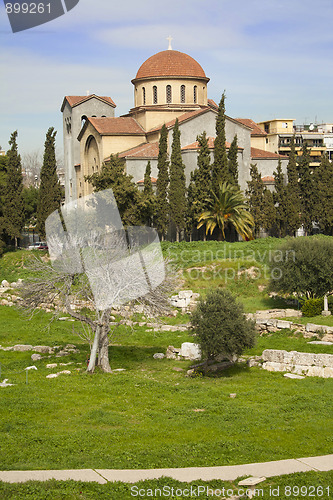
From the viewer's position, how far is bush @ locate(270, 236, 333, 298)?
2308cm

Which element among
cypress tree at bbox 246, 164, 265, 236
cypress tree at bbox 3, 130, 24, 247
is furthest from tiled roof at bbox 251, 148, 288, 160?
cypress tree at bbox 3, 130, 24, 247

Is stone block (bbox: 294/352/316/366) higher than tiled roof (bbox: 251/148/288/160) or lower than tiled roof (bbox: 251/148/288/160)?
lower

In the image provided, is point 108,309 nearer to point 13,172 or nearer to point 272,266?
point 272,266

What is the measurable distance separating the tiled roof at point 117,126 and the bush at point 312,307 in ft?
79.2

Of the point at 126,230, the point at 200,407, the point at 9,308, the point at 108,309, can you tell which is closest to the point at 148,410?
the point at 200,407

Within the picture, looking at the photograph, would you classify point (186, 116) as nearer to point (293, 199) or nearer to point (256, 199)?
point (256, 199)

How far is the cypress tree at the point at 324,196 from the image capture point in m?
38.9

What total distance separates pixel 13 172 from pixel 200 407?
26.8 metres

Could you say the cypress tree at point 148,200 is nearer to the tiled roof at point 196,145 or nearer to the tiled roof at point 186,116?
the tiled roof at point 196,145

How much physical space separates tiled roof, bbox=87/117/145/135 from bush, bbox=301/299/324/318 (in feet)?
79.2

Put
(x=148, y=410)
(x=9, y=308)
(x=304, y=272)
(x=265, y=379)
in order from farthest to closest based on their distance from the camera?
1. (x=9, y=308)
2. (x=304, y=272)
3. (x=265, y=379)
4. (x=148, y=410)

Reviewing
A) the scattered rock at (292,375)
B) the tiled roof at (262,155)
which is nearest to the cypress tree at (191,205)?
the tiled roof at (262,155)

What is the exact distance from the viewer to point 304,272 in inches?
917

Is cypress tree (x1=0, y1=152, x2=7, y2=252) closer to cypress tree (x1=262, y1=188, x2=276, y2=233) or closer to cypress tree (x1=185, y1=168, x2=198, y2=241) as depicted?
cypress tree (x1=185, y1=168, x2=198, y2=241)
